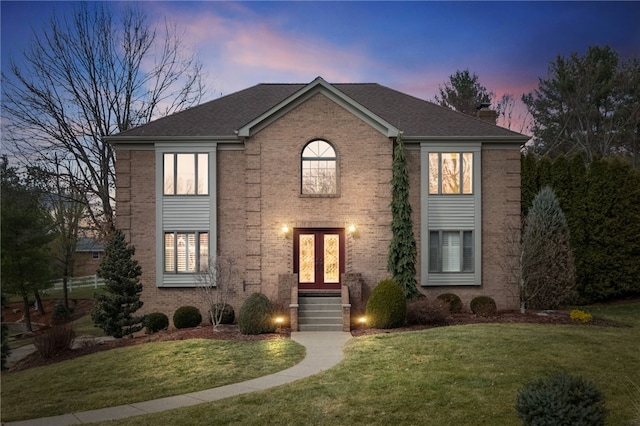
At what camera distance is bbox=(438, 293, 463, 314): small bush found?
2002 cm

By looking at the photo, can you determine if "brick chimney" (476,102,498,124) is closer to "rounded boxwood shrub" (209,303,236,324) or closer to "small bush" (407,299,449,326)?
"small bush" (407,299,449,326)

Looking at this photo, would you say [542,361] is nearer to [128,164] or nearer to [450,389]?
[450,389]

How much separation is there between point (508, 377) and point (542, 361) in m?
1.71

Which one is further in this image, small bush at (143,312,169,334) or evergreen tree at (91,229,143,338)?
small bush at (143,312,169,334)

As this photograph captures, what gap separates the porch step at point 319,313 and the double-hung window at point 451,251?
4652mm

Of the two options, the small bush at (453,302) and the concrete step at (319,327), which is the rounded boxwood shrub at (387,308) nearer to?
the concrete step at (319,327)

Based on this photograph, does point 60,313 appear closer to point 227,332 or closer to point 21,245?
point 227,332

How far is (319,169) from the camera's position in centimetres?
2055

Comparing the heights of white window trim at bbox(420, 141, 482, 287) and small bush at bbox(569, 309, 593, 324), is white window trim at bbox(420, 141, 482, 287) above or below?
above

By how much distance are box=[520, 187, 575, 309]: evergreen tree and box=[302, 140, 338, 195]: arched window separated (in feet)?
25.6

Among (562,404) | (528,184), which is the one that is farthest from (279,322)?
(528,184)

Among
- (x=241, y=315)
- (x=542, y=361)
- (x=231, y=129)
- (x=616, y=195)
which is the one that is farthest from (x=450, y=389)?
(x=616, y=195)

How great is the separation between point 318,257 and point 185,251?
542 centimetres

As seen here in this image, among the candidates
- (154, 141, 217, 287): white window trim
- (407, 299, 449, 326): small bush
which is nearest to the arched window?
(154, 141, 217, 287): white window trim
